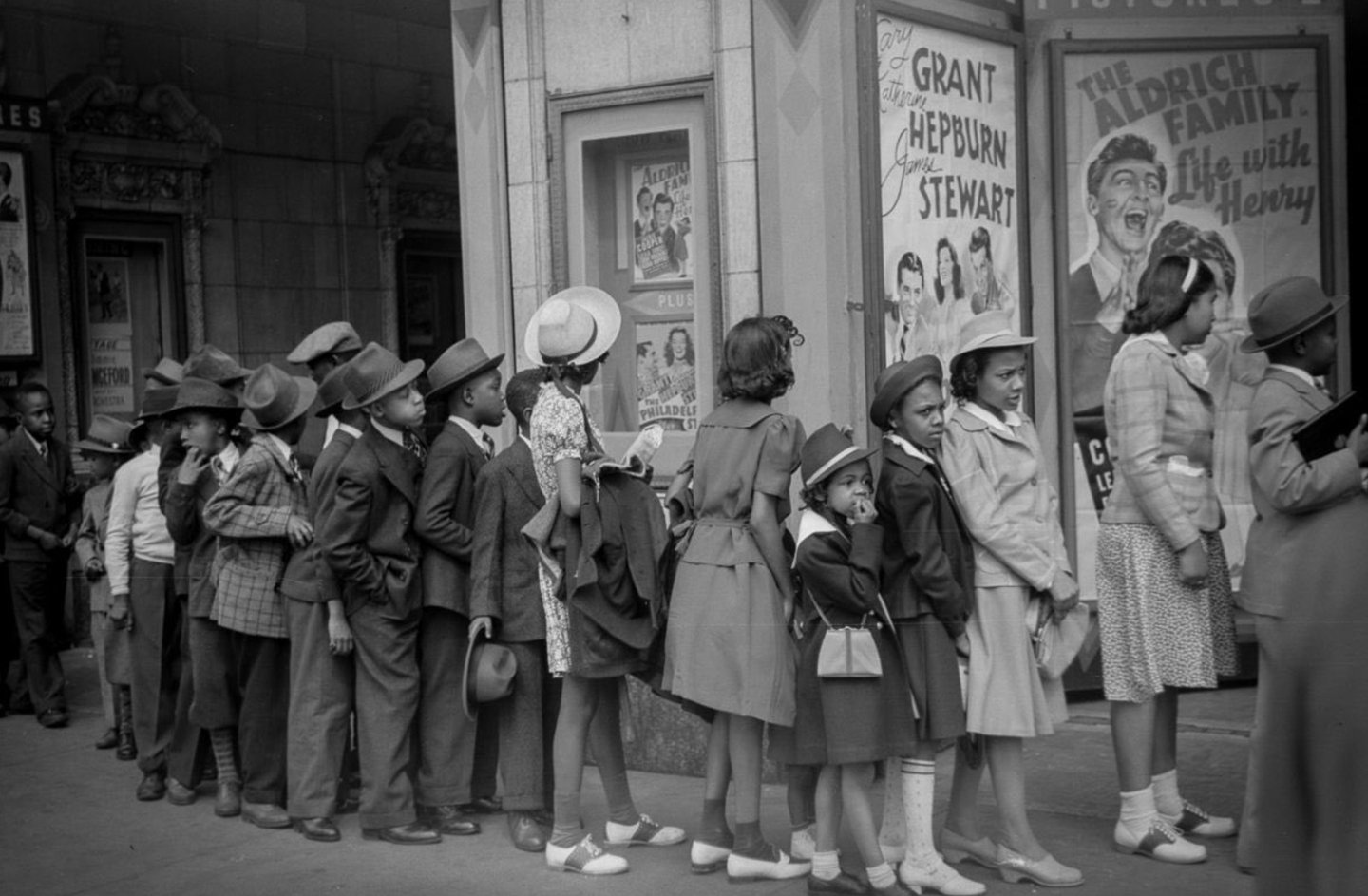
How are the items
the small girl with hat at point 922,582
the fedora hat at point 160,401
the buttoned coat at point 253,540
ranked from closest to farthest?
1. the small girl with hat at point 922,582
2. the buttoned coat at point 253,540
3. the fedora hat at point 160,401

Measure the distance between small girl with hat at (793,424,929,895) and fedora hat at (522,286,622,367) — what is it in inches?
40.1

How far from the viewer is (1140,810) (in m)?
5.76

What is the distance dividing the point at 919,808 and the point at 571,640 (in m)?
1.37

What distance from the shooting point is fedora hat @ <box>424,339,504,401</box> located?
646cm

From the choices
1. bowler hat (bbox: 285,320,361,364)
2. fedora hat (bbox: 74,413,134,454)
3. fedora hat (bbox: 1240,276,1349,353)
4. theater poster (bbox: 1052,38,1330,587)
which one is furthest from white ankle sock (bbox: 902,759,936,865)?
fedora hat (bbox: 74,413,134,454)

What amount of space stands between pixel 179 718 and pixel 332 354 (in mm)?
1714

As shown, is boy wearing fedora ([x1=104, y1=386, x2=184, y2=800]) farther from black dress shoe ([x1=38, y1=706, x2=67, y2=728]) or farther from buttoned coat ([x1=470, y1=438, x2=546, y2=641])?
buttoned coat ([x1=470, y1=438, x2=546, y2=641])

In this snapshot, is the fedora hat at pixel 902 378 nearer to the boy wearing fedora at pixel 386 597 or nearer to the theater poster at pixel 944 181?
the theater poster at pixel 944 181

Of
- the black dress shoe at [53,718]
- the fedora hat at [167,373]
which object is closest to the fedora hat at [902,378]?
the fedora hat at [167,373]

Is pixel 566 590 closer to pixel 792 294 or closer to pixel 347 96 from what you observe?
pixel 792 294

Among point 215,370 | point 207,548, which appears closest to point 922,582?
point 207,548

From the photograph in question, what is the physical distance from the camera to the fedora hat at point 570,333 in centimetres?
610

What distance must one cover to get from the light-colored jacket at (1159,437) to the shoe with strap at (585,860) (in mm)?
2139

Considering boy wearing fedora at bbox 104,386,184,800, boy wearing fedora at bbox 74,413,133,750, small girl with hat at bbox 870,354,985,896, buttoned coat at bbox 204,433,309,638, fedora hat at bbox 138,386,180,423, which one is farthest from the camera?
boy wearing fedora at bbox 74,413,133,750
